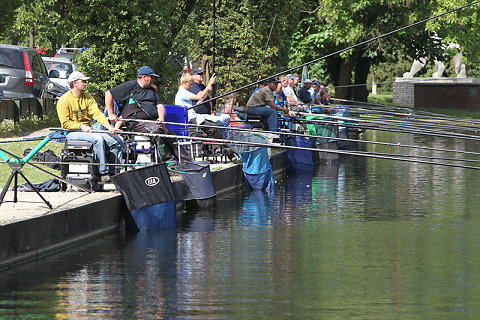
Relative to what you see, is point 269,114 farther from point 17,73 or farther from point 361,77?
point 361,77

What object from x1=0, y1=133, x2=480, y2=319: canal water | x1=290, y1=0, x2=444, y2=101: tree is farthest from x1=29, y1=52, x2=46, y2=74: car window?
x1=290, y1=0, x2=444, y2=101: tree

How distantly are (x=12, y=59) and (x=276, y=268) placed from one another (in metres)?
16.5

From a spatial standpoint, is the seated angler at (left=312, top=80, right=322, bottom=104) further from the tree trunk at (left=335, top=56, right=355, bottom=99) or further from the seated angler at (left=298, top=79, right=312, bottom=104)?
the tree trunk at (left=335, top=56, right=355, bottom=99)

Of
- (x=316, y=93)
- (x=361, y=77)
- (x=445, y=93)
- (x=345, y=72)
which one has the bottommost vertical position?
(x=445, y=93)

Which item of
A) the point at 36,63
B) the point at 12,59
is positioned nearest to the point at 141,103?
the point at 12,59

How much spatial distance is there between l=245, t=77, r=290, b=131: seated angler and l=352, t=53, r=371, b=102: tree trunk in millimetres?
27870

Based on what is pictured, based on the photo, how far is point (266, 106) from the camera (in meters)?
19.8

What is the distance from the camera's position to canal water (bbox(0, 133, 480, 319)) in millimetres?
8023

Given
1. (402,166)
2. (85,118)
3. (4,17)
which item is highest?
(4,17)

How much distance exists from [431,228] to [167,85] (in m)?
13.2

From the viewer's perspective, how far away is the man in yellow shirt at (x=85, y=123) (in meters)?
12.8

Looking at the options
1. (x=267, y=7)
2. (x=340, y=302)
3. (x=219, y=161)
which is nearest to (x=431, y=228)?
(x=340, y=302)

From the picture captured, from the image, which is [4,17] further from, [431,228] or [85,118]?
[431,228]

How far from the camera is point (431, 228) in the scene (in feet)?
39.8
